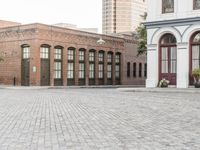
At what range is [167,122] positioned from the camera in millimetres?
10953

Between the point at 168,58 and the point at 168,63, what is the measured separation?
40cm

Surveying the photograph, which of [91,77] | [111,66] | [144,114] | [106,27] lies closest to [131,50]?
[111,66]

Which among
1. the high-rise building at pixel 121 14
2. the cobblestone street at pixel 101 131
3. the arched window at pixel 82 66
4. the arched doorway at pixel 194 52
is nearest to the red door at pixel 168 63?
the arched doorway at pixel 194 52

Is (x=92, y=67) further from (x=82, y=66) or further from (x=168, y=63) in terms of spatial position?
(x=168, y=63)

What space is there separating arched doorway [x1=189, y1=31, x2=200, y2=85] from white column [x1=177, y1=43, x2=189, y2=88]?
0.40 m

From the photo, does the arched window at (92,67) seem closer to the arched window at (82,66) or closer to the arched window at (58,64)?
the arched window at (82,66)

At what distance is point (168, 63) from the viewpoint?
3281 cm

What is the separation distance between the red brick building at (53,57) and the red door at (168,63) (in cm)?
1371

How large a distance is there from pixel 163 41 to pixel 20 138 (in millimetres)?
25904

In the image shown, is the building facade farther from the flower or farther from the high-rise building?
the high-rise building

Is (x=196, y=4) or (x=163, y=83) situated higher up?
(x=196, y=4)

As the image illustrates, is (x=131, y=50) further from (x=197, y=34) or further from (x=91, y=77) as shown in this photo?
(x=197, y=34)

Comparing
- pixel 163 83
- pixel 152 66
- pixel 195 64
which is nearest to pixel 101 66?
pixel 152 66

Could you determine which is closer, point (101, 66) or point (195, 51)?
point (195, 51)
